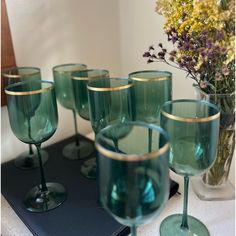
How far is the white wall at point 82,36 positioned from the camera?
958 mm

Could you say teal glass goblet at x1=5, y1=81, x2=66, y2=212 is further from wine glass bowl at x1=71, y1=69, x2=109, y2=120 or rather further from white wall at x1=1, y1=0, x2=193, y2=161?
white wall at x1=1, y1=0, x2=193, y2=161

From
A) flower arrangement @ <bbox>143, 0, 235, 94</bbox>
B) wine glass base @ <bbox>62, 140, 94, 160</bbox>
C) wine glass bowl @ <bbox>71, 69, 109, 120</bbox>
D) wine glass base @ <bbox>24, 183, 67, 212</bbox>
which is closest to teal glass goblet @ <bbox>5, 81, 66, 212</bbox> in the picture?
wine glass base @ <bbox>24, 183, 67, 212</bbox>

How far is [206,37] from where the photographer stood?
0.59 m

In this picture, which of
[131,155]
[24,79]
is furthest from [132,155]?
[24,79]

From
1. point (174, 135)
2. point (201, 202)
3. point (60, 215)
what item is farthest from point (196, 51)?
point (60, 215)

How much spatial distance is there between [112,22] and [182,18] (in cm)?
58

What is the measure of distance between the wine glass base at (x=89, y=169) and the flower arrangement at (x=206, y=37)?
44 cm

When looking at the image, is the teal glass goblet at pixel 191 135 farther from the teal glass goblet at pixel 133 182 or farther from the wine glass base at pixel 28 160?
the wine glass base at pixel 28 160

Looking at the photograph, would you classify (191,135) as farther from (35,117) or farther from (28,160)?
(28,160)

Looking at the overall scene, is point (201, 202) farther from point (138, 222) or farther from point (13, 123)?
point (13, 123)

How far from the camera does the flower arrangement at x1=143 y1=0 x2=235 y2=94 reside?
0.56m

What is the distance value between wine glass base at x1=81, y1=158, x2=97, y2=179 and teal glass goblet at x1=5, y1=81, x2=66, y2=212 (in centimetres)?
11

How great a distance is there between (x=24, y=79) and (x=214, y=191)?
695mm

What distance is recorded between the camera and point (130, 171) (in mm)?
435
